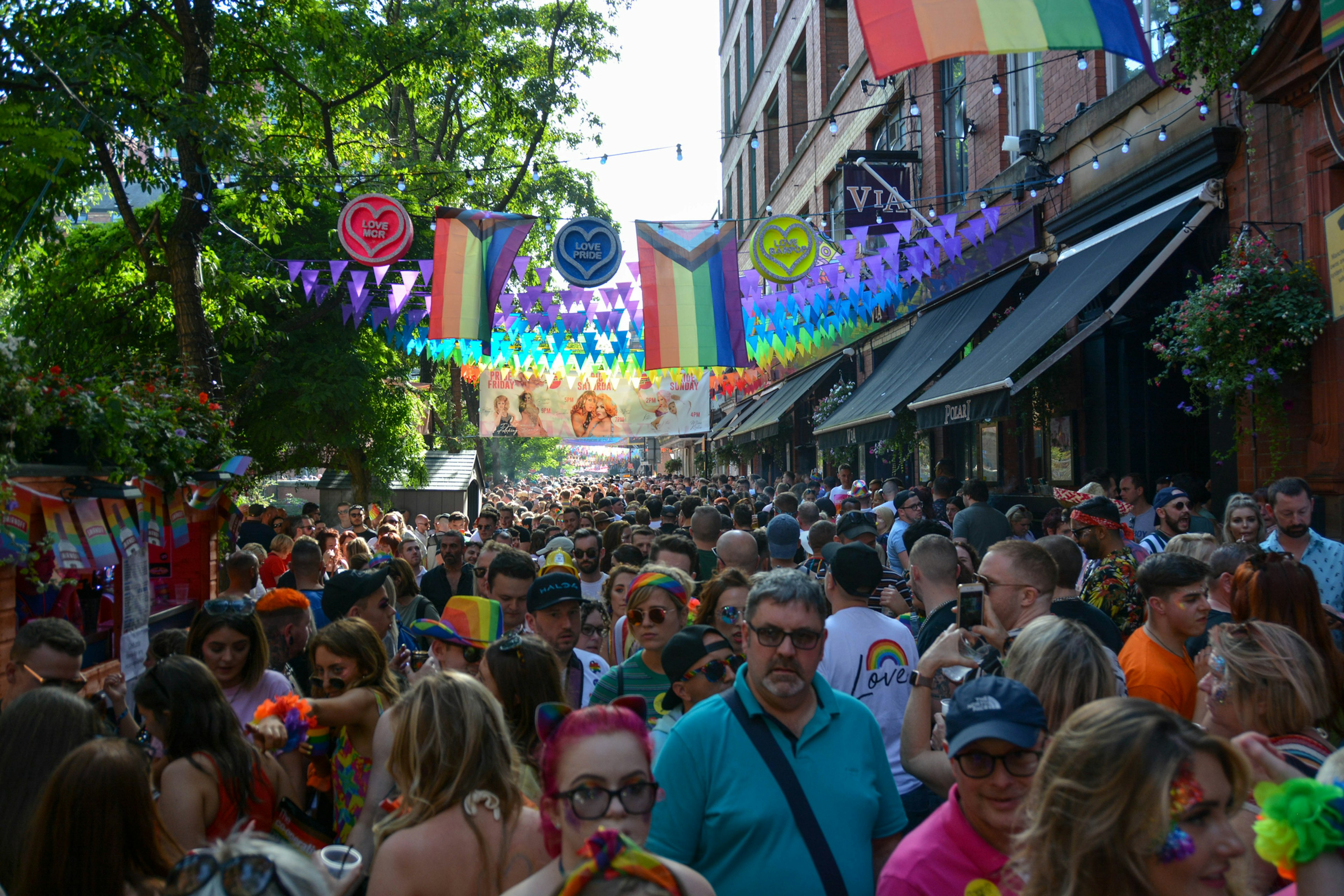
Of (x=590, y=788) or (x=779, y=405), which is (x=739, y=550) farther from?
(x=779, y=405)

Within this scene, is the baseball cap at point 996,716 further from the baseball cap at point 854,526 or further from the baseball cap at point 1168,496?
the baseball cap at point 1168,496

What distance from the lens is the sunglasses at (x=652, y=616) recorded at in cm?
477

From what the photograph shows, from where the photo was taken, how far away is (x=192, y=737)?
3461 mm

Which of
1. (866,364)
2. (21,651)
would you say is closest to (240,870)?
(21,651)

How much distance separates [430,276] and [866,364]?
33.1ft

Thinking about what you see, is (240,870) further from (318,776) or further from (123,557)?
(123,557)

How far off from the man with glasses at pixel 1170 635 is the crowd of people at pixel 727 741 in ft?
0.05

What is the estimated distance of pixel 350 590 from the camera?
5.71 meters

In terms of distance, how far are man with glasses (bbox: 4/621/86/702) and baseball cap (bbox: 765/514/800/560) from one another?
4.61m

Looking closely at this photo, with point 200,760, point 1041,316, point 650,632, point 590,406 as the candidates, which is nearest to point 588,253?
point 1041,316

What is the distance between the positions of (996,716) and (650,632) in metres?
2.48

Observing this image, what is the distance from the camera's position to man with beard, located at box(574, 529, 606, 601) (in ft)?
26.7

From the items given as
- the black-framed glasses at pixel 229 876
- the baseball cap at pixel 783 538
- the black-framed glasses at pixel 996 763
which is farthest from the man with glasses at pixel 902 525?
the black-framed glasses at pixel 229 876

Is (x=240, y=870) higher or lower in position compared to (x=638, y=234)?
lower
